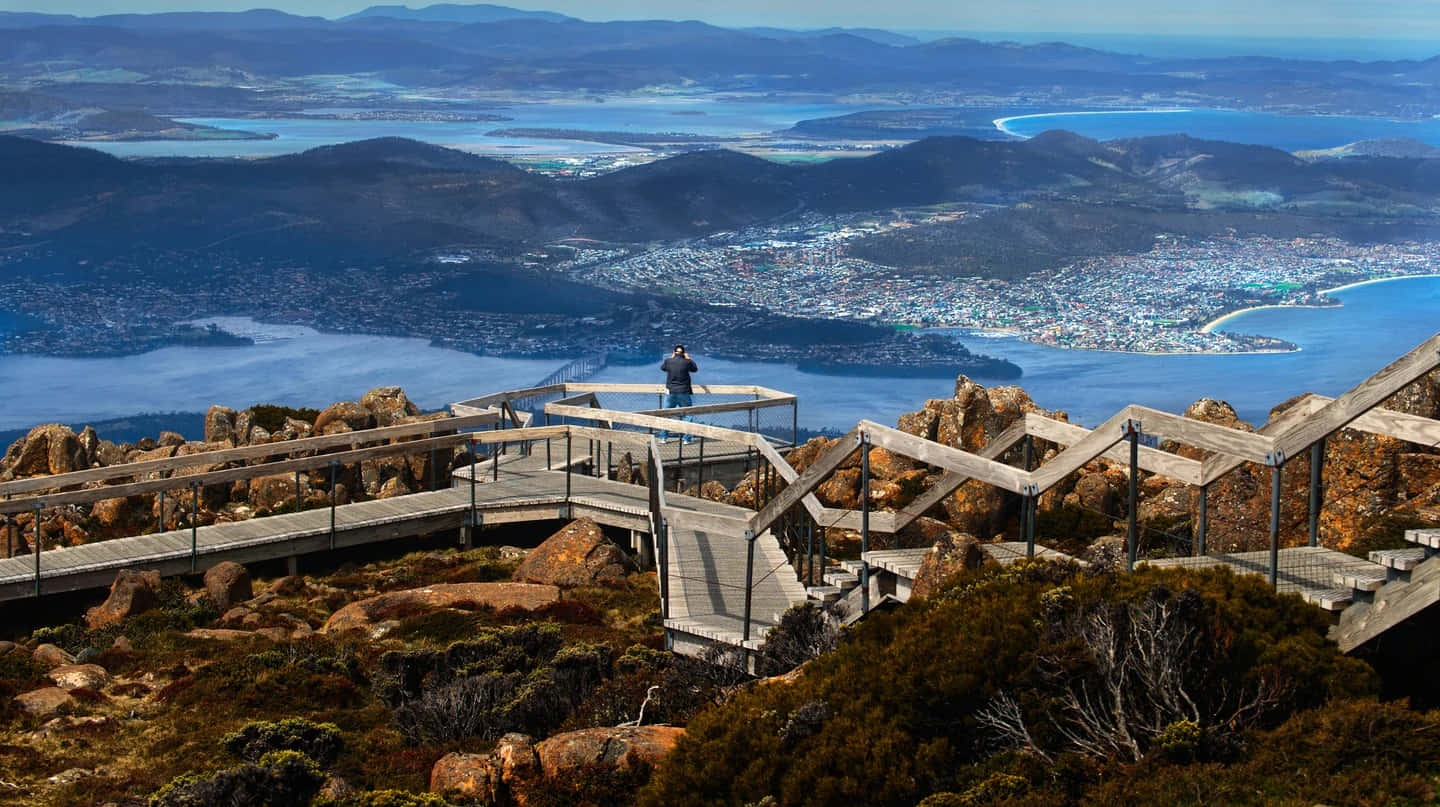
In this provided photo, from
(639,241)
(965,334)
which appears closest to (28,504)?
(965,334)

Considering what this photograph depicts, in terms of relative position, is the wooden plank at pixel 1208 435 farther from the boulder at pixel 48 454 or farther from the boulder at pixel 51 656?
the boulder at pixel 48 454

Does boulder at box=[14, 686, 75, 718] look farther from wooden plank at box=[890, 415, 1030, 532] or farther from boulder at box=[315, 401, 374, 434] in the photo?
boulder at box=[315, 401, 374, 434]

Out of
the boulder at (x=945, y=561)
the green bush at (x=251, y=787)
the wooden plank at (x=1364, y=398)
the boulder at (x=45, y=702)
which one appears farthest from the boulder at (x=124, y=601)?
the wooden plank at (x=1364, y=398)

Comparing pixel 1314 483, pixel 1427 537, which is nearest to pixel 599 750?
pixel 1314 483

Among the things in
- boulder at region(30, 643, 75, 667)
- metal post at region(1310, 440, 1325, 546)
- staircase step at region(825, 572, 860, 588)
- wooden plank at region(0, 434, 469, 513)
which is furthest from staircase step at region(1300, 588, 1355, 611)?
wooden plank at region(0, 434, 469, 513)

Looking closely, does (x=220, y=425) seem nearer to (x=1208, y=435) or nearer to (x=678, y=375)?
(x=678, y=375)
